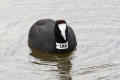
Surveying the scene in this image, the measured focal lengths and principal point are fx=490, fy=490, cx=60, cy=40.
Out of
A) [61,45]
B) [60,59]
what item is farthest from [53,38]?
[60,59]

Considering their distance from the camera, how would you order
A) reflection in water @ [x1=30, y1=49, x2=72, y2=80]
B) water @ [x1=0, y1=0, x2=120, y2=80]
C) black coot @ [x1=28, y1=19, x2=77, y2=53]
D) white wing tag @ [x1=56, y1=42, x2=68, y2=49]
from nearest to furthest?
water @ [x1=0, y1=0, x2=120, y2=80] → reflection in water @ [x1=30, y1=49, x2=72, y2=80] → black coot @ [x1=28, y1=19, x2=77, y2=53] → white wing tag @ [x1=56, y1=42, x2=68, y2=49]

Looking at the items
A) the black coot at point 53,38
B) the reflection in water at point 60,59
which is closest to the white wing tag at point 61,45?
the black coot at point 53,38

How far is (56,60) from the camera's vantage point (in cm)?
1284

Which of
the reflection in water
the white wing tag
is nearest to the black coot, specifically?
the white wing tag

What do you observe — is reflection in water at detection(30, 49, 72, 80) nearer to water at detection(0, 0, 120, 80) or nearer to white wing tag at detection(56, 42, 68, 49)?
water at detection(0, 0, 120, 80)

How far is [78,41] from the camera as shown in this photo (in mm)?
13789

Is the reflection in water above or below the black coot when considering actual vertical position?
below

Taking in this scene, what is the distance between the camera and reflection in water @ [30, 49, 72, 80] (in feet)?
39.6

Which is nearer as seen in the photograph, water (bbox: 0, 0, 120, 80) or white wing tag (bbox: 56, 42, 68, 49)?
water (bbox: 0, 0, 120, 80)

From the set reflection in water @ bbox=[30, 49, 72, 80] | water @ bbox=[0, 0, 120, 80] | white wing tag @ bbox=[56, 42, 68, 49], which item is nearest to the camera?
water @ bbox=[0, 0, 120, 80]

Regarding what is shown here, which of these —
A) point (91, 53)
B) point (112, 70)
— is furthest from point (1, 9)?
point (112, 70)

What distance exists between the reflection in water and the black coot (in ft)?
0.39

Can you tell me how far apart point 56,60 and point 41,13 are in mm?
3224

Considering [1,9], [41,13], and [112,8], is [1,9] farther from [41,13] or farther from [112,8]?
[112,8]
